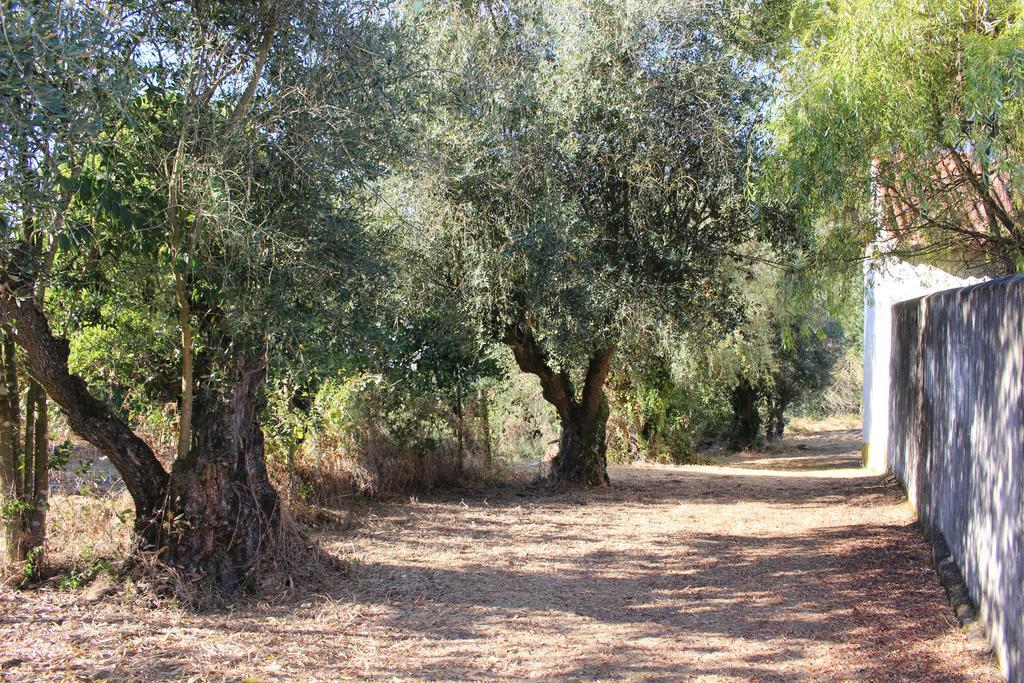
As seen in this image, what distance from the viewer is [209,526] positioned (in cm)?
658

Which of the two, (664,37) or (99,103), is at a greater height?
(664,37)

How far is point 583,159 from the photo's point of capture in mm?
10289

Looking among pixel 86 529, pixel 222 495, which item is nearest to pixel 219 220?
pixel 222 495

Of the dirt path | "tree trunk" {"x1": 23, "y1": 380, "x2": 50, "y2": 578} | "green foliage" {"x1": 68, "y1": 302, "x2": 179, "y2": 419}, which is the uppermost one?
"green foliage" {"x1": 68, "y1": 302, "x2": 179, "y2": 419}

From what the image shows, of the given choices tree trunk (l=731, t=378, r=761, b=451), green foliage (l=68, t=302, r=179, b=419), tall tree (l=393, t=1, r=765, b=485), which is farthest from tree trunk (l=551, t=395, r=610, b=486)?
tree trunk (l=731, t=378, r=761, b=451)

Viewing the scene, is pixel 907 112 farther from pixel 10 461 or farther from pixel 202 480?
pixel 10 461

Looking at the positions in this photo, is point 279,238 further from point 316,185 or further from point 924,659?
point 924,659

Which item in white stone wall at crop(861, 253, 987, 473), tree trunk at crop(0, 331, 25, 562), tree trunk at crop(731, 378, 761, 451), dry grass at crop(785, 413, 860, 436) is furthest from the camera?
dry grass at crop(785, 413, 860, 436)

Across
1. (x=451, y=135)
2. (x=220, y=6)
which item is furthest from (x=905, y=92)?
(x=220, y=6)

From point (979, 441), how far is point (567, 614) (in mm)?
3159

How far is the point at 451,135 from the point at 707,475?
857 cm

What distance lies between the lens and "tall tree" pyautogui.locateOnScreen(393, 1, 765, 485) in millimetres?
9969

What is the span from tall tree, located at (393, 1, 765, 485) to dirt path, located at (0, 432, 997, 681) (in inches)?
107

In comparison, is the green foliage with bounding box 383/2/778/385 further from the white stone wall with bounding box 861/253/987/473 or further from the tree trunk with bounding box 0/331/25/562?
the tree trunk with bounding box 0/331/25/562
